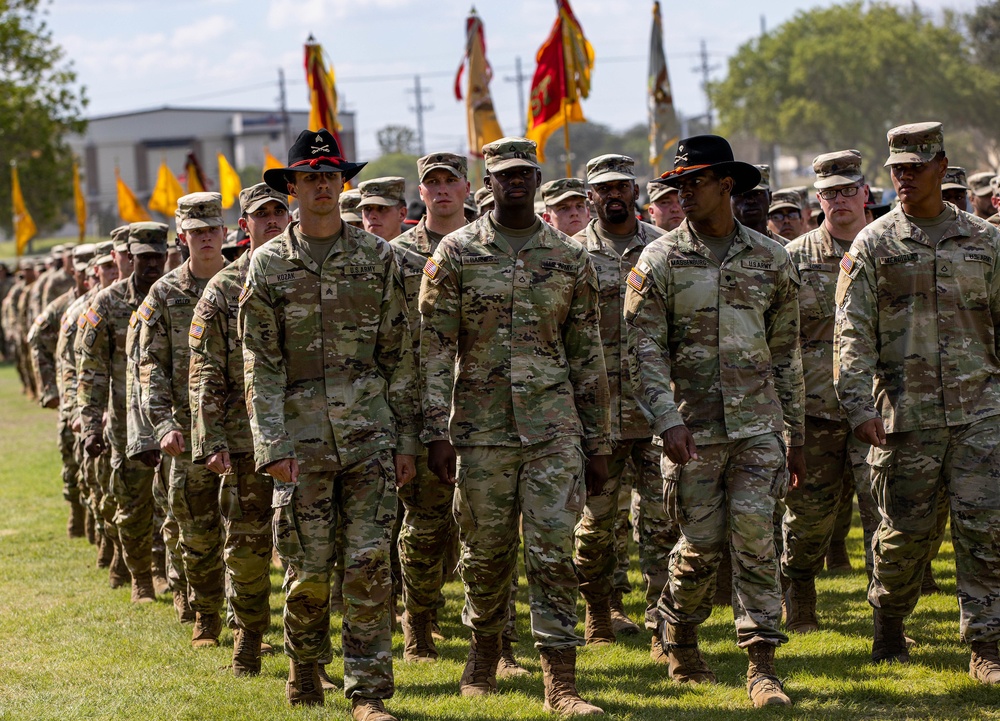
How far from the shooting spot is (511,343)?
701cm

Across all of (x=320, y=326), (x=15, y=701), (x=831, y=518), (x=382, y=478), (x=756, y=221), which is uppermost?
(x=756, y=221)

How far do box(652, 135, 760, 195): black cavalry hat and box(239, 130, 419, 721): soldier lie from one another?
1.58m

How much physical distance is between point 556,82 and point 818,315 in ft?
26.9

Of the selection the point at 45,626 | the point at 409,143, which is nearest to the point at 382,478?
the point at 45,626

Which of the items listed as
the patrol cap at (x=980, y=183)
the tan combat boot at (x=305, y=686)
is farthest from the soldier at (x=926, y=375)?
the patrol cap at (x=980, y=183)

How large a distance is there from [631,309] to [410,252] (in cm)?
214

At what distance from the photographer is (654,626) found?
799 cm

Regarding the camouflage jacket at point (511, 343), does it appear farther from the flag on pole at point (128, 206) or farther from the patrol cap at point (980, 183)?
the flag on pole at point (128, 206)

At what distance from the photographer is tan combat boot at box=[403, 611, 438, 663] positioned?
8.27 meters

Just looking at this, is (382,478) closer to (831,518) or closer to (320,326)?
(320,326)

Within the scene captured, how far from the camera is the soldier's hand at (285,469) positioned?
6.73 metres

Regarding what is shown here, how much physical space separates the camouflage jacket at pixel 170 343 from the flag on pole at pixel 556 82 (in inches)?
310

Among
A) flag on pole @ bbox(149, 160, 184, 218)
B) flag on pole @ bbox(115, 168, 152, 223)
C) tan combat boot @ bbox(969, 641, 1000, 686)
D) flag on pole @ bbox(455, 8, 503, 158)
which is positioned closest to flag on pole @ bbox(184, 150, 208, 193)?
flag on pole @ bbox(149, 160, 184, 218)

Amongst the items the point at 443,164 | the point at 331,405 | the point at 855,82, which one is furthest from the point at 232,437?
the point at 855,82
